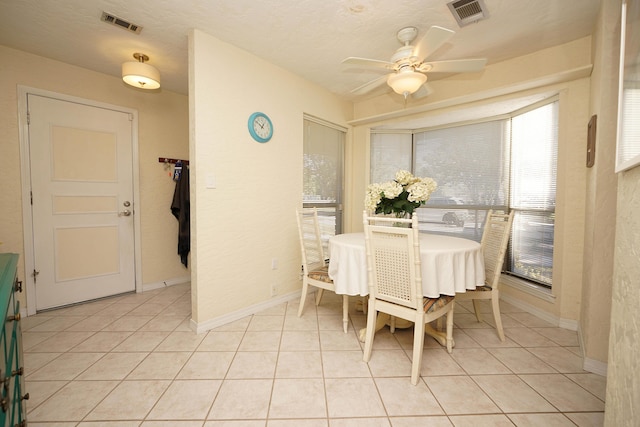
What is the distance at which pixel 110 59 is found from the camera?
2605mm

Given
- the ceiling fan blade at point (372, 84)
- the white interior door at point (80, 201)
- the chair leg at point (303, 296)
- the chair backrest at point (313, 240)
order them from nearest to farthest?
the ceiling fan blade at point (372, 84) < the chair leg at point (303, 296) < the white interior door at point (80, 201) < the chair backrest at point (313, 240)

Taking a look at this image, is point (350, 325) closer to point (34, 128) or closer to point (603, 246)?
point (603, 246)

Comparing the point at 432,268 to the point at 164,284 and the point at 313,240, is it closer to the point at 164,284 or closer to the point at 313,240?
the point at 313,240

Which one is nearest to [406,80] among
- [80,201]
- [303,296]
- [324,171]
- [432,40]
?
[432,40]

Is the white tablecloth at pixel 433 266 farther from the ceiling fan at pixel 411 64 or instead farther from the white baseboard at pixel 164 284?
the white baseboard at pixel 164 284

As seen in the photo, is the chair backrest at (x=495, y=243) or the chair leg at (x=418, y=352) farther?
the chair backrest at (x=495, y=243)

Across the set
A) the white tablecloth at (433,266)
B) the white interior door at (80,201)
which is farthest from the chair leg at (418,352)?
the white interior door at (80,201)

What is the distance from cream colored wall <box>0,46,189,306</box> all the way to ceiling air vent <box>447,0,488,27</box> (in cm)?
321

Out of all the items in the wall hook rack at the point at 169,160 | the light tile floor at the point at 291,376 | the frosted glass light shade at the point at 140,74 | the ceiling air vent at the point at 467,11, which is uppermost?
the ceiling air vent at the point at 467,11

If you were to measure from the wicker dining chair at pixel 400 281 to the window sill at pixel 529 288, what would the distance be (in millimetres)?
1368

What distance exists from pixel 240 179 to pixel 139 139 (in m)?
1.65

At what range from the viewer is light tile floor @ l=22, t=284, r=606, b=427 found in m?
1.38

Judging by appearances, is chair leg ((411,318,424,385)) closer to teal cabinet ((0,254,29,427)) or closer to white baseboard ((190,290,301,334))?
white baseboard ((190,290,301,334))

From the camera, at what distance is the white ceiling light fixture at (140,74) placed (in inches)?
93.3
